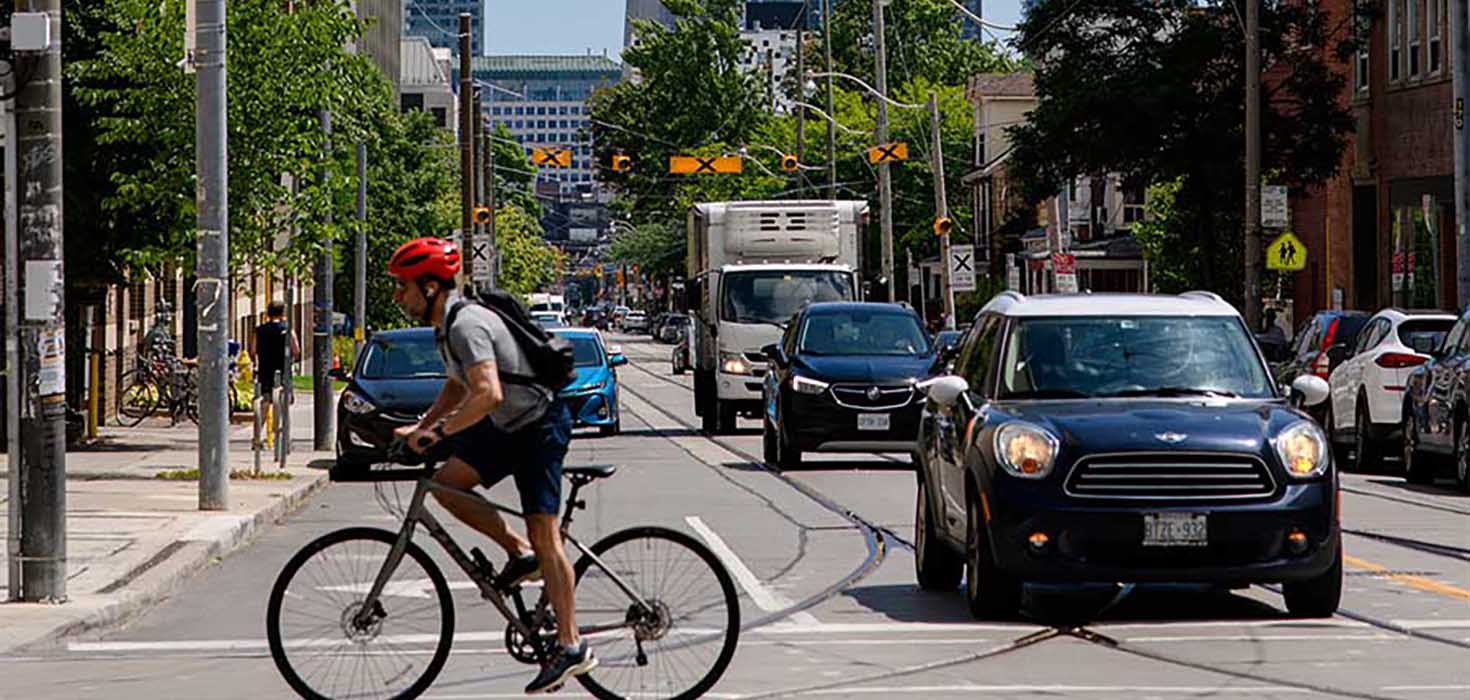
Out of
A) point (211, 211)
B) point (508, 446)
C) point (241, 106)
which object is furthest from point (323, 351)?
point (508, 446)

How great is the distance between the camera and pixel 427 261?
9805 millimetres

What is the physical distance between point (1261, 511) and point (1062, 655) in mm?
1471

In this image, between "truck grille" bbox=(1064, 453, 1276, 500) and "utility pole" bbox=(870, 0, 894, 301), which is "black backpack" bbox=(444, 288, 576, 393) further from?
"utility pole" bbox=(870, 0, 894, 301)

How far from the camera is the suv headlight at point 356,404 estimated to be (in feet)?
89.6

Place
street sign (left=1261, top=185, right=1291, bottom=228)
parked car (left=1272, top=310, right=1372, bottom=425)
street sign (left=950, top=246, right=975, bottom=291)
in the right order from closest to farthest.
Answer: parked car (left=1272, top=310, right=1372, bottom=425)
street sign (left=1261, top=185, right=1291, bottom=228)
street sign (left=950, top=246, right=975, bottom=291)

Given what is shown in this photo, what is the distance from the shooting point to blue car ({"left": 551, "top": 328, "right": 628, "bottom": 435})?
111 feet

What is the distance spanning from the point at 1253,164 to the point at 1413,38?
9.37 m

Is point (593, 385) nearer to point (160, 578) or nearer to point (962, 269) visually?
point (160, 578)

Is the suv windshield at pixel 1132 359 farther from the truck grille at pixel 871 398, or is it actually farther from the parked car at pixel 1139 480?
the truck grille at pixel 871 398

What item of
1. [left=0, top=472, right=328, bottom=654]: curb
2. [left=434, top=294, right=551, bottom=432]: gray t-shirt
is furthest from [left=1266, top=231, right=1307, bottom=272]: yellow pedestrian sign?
[left=434, top=294, right=551, bottom=432]: gray t-shirt

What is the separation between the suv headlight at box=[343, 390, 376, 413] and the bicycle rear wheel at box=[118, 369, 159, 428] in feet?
37.2

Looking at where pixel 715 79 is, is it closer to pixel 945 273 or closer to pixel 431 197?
pixel 431 197

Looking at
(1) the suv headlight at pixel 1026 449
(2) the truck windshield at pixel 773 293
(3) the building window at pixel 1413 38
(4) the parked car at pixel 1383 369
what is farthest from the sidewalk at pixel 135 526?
(3) the building window at pixel 1413 38

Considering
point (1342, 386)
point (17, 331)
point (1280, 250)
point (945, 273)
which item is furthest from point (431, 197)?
point (17, 331)
